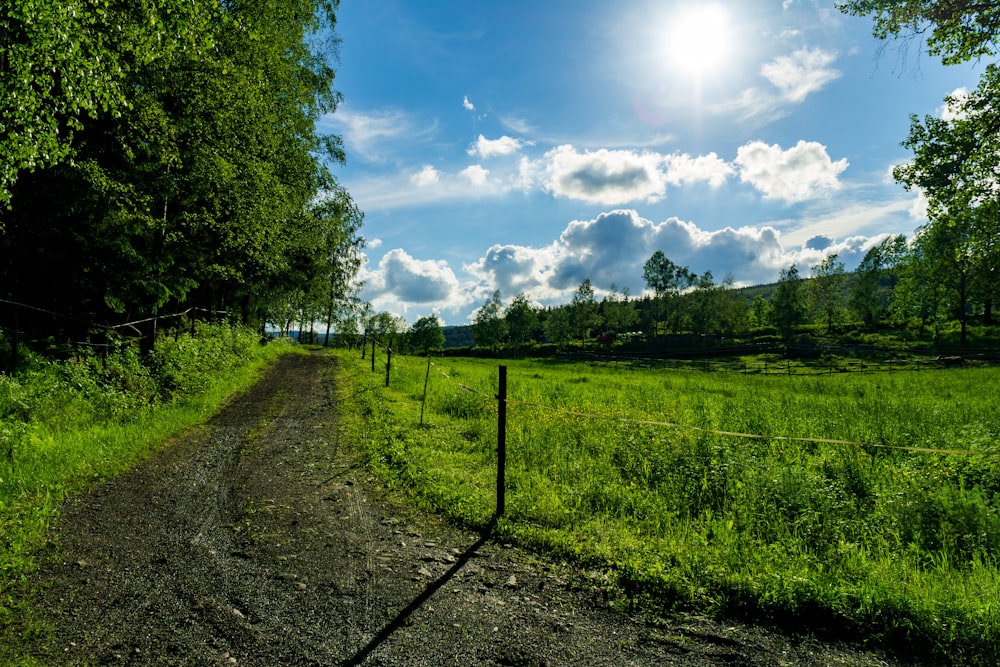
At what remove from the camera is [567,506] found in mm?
7234

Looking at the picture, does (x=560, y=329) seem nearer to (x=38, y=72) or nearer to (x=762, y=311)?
(x=762, y=311)

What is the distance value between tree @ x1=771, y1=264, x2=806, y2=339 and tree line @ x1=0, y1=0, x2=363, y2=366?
87479mm

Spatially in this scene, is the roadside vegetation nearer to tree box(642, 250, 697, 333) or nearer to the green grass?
the green grass

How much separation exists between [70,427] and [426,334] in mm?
109781

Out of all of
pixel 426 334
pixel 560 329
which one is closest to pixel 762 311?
pixel 560 329

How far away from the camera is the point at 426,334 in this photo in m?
118

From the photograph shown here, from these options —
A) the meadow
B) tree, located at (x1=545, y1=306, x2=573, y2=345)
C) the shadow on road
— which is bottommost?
the shadow on road

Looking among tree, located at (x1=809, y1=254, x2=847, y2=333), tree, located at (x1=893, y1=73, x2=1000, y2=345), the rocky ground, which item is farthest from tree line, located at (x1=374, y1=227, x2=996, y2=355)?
the rocky ground

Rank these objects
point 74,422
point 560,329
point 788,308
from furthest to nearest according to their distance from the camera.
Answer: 1. point 560,329
2. point 788,308
3. point 74,422

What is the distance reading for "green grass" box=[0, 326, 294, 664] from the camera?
5289 mm

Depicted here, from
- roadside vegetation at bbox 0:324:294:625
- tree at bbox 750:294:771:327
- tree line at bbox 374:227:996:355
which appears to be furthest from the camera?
tree at bbox 750:294:771:327

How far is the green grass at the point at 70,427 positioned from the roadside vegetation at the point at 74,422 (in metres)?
0.01

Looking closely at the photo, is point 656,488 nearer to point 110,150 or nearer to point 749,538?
point 749,538

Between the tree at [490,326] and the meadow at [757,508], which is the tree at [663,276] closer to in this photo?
the tree at [490,326]
